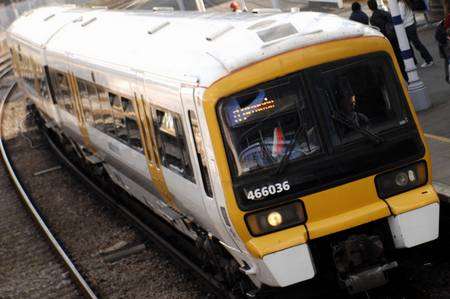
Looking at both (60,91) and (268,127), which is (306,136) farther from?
(60,91)

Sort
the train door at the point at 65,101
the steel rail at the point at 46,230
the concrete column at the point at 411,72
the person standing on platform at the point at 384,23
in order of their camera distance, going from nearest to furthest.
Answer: the steel rail at the point at 46,230, the concrete column at the point at 411,72, the train door at the point at 65,101, the person standing on platform at the point at 384,23

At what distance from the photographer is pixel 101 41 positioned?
1275cm

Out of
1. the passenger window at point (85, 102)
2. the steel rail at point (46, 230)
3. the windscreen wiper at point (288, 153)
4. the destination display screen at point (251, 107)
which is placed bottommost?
the steel rail at point (46, 230)

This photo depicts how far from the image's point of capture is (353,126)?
8008 millimetres

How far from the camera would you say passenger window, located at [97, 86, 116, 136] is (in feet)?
39.8

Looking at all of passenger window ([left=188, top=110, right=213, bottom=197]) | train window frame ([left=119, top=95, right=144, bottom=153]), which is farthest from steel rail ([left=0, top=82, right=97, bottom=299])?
passenger window ([left=188, top=110, right=213, bottom=197])

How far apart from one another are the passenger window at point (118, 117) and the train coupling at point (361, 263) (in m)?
4.07

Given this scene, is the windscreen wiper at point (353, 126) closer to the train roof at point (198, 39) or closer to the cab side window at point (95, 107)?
the train roof at point (198, 39)

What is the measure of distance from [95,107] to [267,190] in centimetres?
582

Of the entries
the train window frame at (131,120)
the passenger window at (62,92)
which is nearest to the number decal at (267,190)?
the train window frame at (131,120)

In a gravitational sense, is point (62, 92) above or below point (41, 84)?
above

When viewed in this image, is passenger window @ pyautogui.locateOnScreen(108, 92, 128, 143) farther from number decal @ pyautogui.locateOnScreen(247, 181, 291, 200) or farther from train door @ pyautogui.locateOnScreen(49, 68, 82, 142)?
number decal @ pyautogui.locateOnScreen(247, 181, 291, 200)

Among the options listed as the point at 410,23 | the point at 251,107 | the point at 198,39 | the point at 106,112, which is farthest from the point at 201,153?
the point at 410,23

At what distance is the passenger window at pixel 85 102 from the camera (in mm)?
13688
